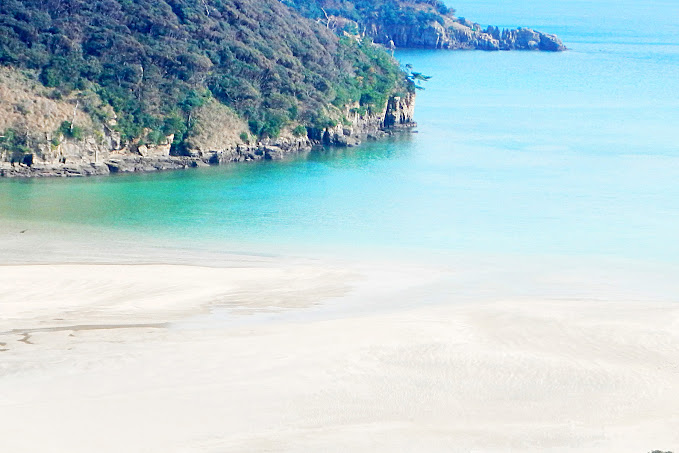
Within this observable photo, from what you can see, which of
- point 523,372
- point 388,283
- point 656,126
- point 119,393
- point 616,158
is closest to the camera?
point 119,393

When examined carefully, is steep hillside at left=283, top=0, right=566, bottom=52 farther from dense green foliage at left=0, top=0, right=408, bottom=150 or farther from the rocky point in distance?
dense green foliage at left=0, top=0, right=408, bottom=150

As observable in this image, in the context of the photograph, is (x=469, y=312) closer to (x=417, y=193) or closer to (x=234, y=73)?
(x=417, y=193)

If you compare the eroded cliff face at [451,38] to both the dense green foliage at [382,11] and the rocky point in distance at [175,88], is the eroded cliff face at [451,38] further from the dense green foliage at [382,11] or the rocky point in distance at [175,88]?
the rocky point in distance at [175,88]

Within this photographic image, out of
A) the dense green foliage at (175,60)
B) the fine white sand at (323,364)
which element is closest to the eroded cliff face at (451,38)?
the dense green foliage at (175,60)

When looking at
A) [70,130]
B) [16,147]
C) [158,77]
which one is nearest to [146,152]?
Result: [70,130]

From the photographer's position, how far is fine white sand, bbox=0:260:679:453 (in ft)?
56.7

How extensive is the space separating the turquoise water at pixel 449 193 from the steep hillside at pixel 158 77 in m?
2.05

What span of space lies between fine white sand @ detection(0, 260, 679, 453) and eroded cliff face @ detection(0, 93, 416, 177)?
12.4 metres

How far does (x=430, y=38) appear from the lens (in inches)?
4205

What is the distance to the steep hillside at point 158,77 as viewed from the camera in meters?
40.2

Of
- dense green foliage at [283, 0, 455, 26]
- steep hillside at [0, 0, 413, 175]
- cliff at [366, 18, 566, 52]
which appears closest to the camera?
steep hillside at [0, 0, 413, 175]

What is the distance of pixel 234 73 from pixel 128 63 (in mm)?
5058

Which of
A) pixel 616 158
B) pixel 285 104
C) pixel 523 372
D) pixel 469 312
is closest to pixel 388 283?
pixel 469 312

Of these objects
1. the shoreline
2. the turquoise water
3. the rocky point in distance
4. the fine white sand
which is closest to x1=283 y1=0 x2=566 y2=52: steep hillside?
the turquoise water
